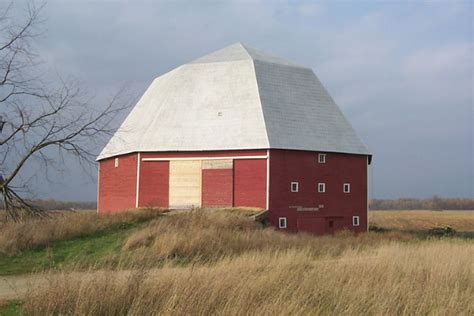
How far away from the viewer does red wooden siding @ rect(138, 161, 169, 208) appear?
2702cm

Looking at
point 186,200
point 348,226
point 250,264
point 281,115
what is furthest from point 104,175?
point 250,264

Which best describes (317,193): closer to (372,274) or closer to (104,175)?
(104,175)

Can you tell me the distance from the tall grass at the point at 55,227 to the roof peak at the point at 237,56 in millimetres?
10886

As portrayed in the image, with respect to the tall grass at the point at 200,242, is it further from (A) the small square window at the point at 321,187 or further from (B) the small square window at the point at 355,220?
(B) the small square window at the point at 355,220

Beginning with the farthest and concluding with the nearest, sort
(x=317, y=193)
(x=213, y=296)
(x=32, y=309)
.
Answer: (x=317, y=193), (x=213, y=296), (x=32, y=309)

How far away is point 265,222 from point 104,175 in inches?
431

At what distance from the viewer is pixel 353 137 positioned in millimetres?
29219

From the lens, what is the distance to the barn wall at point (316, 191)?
25.8 metres

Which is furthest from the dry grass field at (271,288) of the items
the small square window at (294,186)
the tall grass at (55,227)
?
the small square window at (294,186)

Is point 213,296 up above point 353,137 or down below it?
below

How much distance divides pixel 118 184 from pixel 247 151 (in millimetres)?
7494

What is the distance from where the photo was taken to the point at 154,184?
89.0 ft

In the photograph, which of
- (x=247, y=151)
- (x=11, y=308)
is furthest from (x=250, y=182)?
(x=11, y=308)

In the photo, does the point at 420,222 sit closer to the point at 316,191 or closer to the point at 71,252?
the point at 316,191
